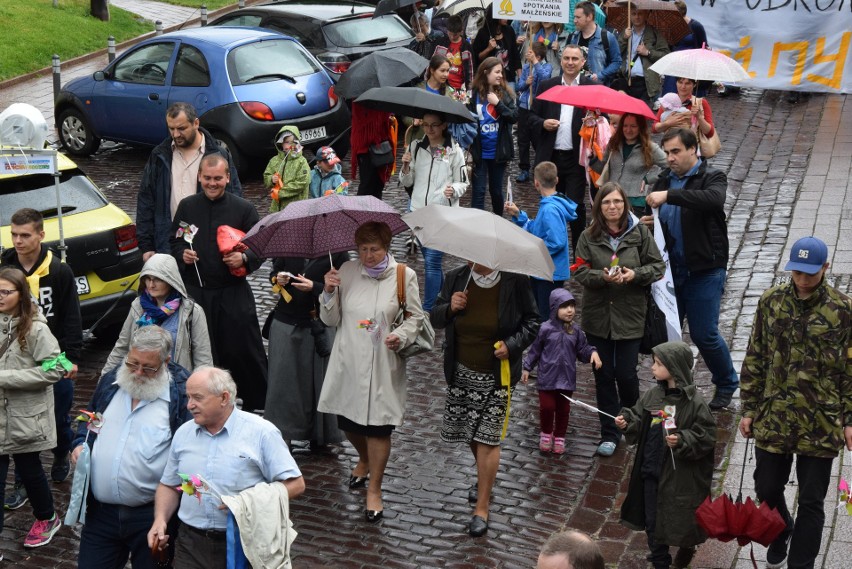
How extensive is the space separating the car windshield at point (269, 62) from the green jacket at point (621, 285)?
792 centimetres

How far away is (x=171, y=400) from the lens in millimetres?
6422

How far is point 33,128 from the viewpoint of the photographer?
34.8ft

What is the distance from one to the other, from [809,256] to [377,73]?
7.90 m

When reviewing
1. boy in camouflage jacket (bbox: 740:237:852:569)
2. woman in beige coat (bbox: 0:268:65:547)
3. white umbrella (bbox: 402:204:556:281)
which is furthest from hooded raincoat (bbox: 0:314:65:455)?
boy in camouflage jacket (bbox: 740:237:852:569)

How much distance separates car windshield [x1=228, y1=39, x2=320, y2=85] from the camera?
613 inches

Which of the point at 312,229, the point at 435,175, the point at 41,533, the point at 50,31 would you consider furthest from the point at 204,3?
the point at 41,533

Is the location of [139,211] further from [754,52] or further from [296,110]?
[754,52]

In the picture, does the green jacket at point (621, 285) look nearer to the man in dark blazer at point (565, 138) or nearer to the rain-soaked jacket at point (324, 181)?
the rain-soaked jacket at point (324, 181)

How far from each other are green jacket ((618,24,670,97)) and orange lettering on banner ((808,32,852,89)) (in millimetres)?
3854

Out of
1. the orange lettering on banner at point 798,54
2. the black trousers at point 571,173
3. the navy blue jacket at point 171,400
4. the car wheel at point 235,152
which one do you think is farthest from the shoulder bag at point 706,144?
the orange lettering on banner at point 798,54

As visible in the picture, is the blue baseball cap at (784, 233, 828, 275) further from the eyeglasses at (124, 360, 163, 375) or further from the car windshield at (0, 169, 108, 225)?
the car windshield at (0, 169, 108, 225)

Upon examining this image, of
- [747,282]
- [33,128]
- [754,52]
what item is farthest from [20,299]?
[754,52]

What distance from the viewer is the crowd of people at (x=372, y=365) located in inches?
245

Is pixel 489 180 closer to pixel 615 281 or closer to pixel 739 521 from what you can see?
pixel 615 281
